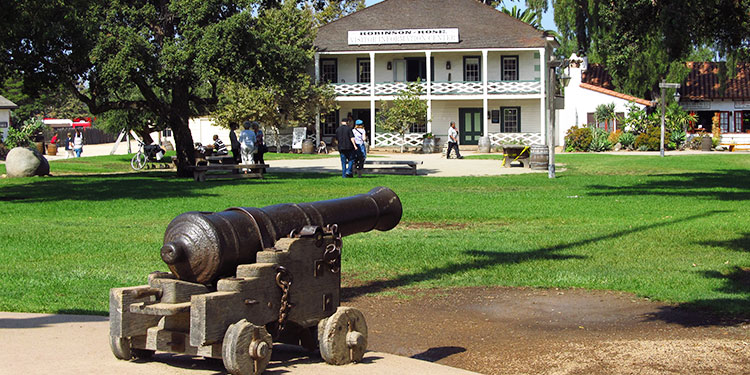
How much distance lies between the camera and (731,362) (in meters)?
6.57

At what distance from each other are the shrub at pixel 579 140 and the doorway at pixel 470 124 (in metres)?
8.13

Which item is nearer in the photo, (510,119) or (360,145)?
(360,145)

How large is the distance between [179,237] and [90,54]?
21813mm

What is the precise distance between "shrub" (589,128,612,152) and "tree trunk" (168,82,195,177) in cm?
2289

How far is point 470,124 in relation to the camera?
54.1 meters

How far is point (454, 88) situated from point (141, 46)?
2853 cm

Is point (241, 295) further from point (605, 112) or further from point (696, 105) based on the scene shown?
point (696, 105)

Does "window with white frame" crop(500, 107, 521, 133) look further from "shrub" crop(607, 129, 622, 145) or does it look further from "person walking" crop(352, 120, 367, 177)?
"person walking" crop(352, 120, 367, 177)

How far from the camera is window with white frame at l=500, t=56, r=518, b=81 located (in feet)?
176

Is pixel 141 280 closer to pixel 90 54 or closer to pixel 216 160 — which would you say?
pixel 90 54

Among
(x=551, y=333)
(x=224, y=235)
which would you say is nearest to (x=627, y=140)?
(x=551, y=333)

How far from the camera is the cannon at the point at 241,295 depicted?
547cm

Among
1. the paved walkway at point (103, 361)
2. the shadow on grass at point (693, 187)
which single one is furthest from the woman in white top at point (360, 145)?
the paved walkway at point (103, 361)

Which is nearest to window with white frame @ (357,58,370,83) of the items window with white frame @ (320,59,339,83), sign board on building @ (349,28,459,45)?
window with white frame @ (320,59,339,83)
